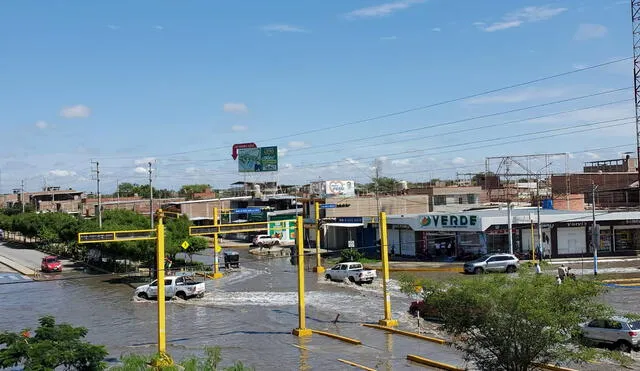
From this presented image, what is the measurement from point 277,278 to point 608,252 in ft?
95.5

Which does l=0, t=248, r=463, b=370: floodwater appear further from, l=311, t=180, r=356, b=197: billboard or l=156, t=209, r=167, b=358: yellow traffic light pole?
l=311, t=180, r=356, b=197: billboard

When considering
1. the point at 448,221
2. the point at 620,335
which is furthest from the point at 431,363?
the point at 448,221

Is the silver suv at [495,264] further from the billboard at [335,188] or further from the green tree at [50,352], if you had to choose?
the billboard at [335,188]

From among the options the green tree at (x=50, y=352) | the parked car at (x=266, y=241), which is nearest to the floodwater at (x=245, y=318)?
the green tree at (x=50, y=352)

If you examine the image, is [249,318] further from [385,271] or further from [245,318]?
[385,271]

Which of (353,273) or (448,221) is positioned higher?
(448,221)

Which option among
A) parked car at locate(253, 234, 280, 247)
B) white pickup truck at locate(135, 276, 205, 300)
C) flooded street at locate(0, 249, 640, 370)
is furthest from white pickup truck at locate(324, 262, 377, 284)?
parked car at locate(253, 234, 280, 247)

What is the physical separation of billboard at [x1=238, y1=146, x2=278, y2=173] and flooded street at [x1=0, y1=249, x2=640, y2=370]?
58534 millimetres

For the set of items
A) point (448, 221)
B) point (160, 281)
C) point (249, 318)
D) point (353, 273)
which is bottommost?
point (249, 318)

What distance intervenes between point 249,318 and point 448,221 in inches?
1072

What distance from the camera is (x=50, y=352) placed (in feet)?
Result: 48.3

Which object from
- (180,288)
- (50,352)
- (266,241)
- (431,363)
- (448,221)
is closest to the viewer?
(50,352)

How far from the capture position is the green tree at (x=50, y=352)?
14.6 metres

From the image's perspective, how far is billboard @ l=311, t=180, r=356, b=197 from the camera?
95.1 meters
